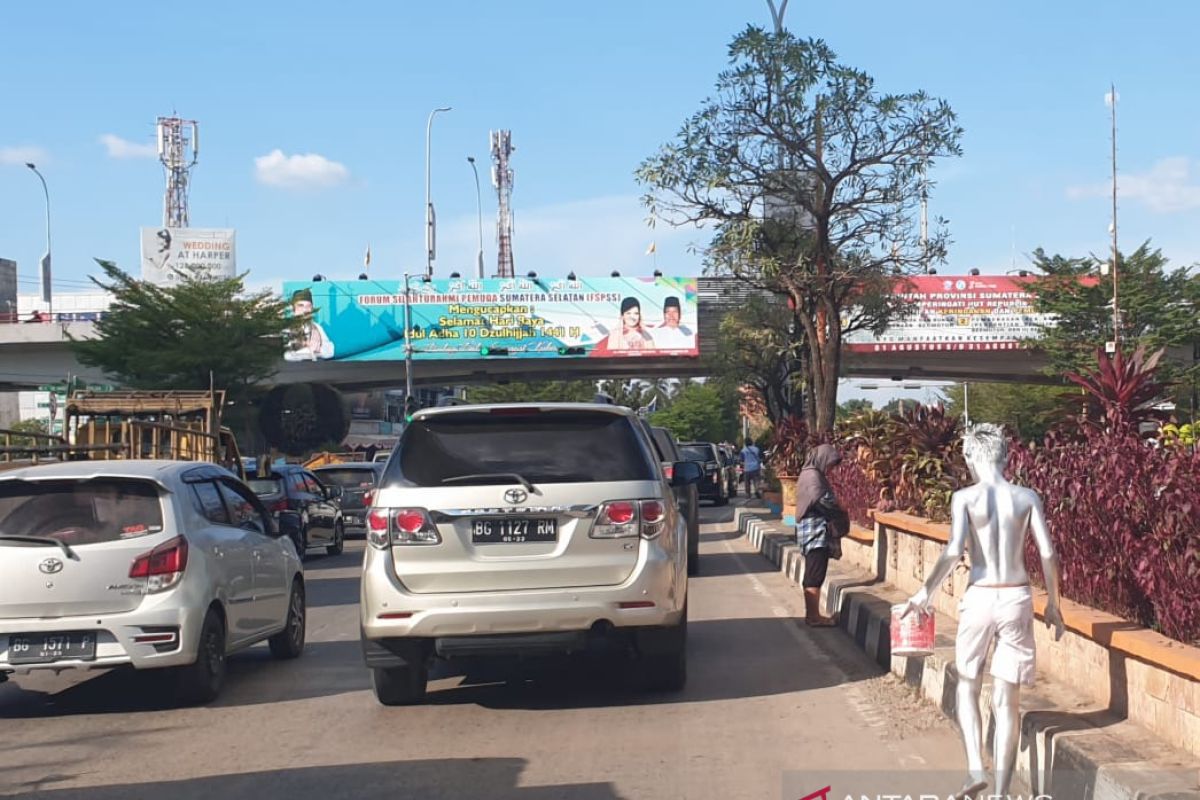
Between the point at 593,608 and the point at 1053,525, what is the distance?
290 cm

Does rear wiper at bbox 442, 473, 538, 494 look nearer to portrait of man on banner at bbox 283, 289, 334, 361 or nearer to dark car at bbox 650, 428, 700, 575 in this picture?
dark car at bbox 650, 428, 700, 575

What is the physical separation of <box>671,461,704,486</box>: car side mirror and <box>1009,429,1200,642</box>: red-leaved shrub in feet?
8.25

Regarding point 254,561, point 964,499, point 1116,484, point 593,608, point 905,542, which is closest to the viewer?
point 964,499

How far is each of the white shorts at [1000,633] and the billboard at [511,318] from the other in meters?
50.3

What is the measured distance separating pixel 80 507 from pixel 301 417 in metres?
42.7

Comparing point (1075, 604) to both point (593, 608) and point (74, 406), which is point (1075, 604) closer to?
point (593, 608)

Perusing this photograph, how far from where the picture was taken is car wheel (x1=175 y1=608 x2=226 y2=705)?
28.7 ft

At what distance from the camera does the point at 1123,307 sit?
4925cm

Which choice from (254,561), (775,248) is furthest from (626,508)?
(775,248)

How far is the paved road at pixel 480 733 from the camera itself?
22.0ft

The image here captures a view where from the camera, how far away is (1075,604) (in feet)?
24.9

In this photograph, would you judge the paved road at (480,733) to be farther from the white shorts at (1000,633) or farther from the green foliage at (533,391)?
the green foliage at (533,391)

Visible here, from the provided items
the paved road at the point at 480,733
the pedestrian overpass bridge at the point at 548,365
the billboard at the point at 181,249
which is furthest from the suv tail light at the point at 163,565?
the billboard at the point at 181,249

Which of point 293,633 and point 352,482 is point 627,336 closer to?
point 352,482
